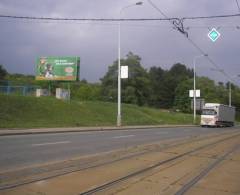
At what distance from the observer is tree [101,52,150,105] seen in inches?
4063

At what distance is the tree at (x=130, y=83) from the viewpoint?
339ft

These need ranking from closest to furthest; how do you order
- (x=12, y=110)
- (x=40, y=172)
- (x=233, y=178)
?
1. (x=40, y=172)
2. (x=233, y=178)
3. (x=12, y=110)

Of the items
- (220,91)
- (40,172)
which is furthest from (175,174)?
(220,91)

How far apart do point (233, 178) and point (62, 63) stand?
137 feet

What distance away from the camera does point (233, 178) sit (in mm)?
11828

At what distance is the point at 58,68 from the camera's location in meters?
52.2

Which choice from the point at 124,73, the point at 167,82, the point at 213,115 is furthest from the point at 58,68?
the point at 167,82

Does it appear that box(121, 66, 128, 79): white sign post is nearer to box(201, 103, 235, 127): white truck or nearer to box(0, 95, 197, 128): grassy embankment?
box(0, 95, 197, 128): grassy embankment

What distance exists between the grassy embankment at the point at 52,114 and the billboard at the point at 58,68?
10.9 ft

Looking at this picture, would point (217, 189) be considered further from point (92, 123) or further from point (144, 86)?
point (144, 86)

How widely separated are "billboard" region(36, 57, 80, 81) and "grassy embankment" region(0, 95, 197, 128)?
334cm

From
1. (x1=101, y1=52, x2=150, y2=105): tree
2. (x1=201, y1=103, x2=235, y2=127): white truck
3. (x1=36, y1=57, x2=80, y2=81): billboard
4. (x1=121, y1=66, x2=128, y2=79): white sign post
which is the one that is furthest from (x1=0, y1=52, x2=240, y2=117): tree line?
(x1=121, y1=66, x2=128, y2=79): white sign post

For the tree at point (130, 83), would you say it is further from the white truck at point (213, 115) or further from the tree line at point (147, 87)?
the white truck at point (213, 115)

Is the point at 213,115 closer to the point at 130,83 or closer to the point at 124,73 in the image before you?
the point at 124,73
